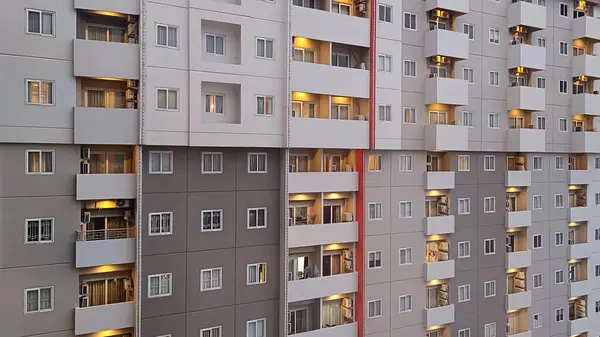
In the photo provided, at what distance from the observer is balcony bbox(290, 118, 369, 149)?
1673cm

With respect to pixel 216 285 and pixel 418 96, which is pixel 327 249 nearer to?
pixel 216 285

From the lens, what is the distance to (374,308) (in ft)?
60.3

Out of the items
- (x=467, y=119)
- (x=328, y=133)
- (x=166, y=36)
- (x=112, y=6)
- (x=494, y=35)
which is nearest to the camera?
(x=112, y=6)

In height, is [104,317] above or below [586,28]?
below

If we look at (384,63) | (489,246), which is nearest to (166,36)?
(384,63)

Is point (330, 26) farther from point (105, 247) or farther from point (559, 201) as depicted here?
point (559, 201)

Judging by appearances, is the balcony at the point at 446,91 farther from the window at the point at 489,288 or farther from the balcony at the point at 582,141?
the window at the point at 489,288

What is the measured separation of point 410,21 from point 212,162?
368 inches

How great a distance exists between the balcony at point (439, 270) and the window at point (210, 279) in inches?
319

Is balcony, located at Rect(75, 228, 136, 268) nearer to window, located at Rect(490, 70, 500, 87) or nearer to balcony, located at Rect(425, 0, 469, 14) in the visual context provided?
balcony, located at Rect(425, 0, 469, 14)

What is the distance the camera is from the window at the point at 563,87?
22.8 m

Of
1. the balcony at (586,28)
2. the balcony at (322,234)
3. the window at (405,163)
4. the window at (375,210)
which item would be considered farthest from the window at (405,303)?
the balcony at (586,28)

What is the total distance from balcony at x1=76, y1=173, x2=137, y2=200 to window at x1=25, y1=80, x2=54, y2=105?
7.18 ft

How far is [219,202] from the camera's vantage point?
1600 cm
